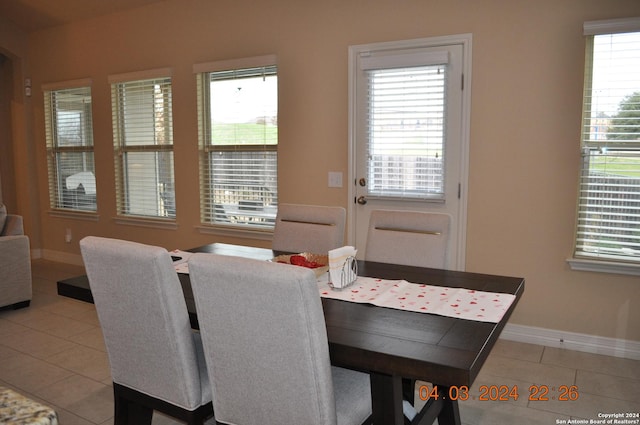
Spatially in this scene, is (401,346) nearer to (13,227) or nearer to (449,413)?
(449,413)

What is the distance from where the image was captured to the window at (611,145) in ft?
9.93

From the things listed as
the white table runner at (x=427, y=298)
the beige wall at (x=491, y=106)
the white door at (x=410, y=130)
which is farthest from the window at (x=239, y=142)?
the white table runner at (x=427, y=298)

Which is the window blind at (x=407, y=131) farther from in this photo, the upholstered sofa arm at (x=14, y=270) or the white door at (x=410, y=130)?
the upholstered sofa arm at (x=14, y=270)

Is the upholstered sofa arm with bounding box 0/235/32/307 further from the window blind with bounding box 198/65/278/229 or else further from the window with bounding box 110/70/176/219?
the window blind with bounding box 198/65/278/229

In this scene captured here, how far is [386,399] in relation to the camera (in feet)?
5.17

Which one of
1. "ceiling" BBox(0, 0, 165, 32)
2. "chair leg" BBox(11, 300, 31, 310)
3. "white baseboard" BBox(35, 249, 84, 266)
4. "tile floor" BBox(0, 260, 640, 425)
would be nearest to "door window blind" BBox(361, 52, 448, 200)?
"tile floor" BBox(0, 260, 640, 425)

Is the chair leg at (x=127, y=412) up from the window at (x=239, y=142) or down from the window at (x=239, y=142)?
down

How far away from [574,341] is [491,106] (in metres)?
1.64

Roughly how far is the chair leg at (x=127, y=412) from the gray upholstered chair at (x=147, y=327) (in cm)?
6

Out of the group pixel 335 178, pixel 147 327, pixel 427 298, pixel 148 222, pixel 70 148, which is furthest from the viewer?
pixel 70 148

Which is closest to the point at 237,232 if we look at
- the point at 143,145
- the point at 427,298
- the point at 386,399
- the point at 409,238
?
the point at 143,145

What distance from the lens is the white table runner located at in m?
1.77

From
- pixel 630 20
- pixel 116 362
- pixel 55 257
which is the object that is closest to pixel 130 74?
pixel 55 257

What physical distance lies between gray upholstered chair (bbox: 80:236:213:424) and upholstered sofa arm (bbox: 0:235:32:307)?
2.73 m
